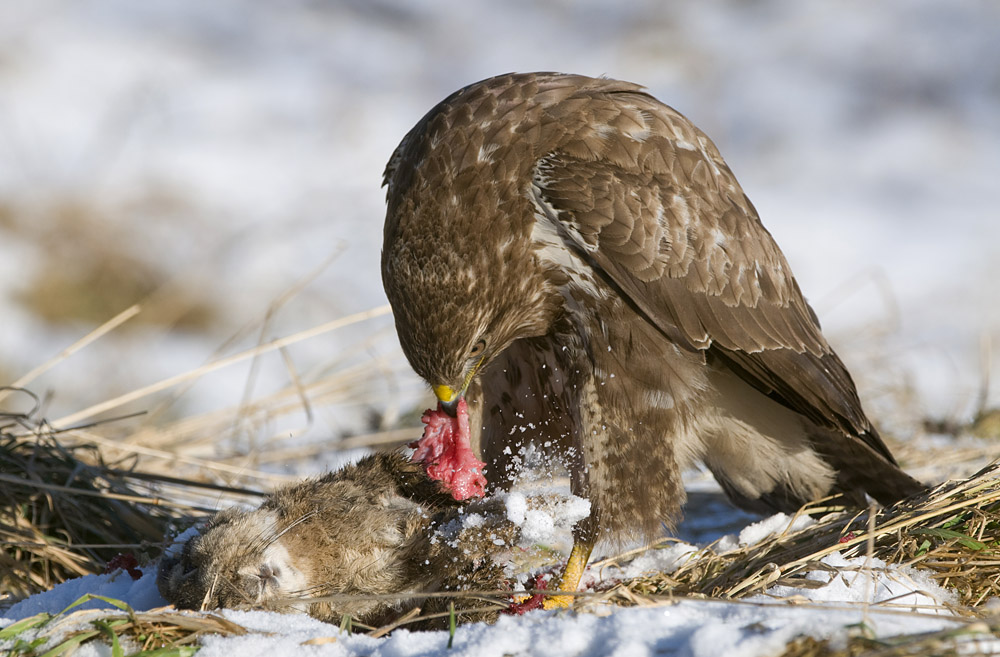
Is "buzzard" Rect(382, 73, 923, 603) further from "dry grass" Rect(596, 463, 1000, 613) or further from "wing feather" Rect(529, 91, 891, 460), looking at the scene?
"dry grass" Rect(596, 463, 1000, 613)

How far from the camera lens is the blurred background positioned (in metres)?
6.57

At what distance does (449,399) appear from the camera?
312 cm

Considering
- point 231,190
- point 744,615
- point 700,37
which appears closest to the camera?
point 744,615

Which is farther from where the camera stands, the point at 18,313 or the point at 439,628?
the point at 18,313

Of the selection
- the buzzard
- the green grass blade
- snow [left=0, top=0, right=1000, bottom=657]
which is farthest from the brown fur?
snow [left=0, top=0, right=1000, bottom=657]

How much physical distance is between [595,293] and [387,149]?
8.48 meters

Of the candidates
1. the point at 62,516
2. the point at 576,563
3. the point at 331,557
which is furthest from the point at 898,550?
the point at 62,516

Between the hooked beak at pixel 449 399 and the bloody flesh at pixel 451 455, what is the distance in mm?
12

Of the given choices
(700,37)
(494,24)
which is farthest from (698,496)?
(494,24)

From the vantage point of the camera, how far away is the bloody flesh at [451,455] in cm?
302

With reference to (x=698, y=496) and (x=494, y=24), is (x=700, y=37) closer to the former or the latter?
(x=494, y=24)

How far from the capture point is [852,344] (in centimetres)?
608

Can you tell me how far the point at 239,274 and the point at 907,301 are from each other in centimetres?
638

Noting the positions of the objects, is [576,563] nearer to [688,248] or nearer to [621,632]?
[688,248]
